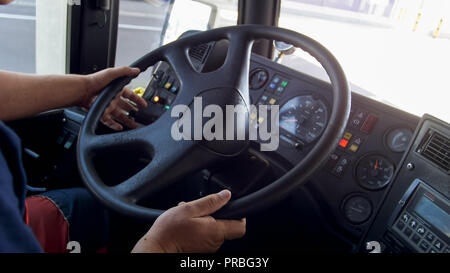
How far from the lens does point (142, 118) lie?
1482 mm

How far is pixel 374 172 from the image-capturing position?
1.11 m

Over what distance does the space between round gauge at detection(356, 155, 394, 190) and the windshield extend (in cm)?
17

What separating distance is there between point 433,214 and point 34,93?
117 cm

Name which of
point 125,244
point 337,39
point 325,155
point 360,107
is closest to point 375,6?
point 337,39

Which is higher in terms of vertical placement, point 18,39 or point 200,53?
point 200,53

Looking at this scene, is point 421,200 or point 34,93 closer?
point 421,200

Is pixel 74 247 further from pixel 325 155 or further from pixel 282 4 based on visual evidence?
pixel 282 4

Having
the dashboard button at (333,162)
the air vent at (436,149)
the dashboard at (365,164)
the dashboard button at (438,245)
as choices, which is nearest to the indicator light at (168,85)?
the dashboard at (365,164)

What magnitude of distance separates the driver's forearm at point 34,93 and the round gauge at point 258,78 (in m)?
0.57

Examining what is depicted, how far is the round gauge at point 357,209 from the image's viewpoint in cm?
111

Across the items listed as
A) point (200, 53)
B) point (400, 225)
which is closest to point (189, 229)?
point (400, 225)

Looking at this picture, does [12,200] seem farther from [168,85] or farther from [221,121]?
[168,85]

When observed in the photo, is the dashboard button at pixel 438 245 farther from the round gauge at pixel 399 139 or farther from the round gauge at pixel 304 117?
the round gauge at pixel 304 117
